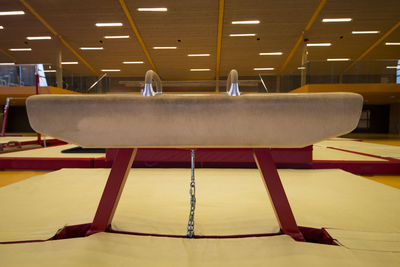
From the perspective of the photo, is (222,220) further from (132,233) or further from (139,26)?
(139,26)

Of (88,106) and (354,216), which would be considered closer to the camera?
(88,106)

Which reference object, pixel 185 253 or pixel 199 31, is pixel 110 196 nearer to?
pixel 185 253

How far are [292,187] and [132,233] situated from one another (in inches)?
56.8

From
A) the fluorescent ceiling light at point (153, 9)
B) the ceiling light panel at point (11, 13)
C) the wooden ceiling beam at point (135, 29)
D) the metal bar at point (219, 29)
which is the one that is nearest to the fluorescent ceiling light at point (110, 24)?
the wooden ceiling beam at point (135, 29)

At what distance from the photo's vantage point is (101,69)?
1403cm

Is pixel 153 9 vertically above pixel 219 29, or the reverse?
pixel 153 9

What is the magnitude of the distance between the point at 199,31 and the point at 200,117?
10.4 meters

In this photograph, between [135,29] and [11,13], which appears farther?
[135,29]

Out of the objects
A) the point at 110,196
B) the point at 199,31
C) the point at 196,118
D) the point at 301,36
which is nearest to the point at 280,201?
the point at 196,118

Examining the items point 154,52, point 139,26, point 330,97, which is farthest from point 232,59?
point 330,97

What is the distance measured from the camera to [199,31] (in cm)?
1011

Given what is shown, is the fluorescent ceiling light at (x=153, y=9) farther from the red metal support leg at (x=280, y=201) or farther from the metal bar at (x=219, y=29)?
the red metal support leg at (x=280, y=201)

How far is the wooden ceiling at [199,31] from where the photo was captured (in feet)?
28.6

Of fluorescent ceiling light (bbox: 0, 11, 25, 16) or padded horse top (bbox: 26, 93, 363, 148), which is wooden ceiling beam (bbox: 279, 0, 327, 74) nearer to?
padded horse top (bbox: 26, 93, 363, 148)
